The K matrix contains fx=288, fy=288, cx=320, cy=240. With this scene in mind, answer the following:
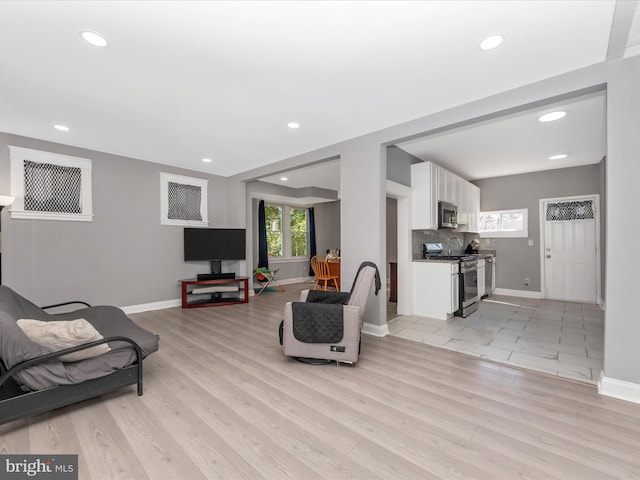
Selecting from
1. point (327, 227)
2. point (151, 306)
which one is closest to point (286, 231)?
point (327, 227)

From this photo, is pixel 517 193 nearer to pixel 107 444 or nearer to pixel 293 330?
pixel 293 330

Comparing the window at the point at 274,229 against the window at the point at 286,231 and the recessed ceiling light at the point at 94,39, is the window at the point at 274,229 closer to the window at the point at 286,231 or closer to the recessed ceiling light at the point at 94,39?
the window at the point at 286,231

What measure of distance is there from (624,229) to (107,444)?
3809mm

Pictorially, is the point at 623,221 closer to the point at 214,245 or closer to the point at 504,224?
the point at 504,224

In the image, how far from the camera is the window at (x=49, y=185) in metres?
3.84

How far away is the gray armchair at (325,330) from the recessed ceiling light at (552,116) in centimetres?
275

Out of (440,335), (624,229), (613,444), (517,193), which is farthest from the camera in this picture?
(517,193)

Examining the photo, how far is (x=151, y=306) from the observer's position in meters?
5.08

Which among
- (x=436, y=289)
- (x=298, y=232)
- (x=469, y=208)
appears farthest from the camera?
(x=298, y=232)

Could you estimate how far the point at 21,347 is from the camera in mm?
1788

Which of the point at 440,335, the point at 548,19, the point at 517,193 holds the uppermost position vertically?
the point at 548,19

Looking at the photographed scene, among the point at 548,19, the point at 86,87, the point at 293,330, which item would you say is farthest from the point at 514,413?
the point at 86,87

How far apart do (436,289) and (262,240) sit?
4.77 m

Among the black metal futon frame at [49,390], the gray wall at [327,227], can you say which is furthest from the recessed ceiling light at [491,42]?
the gray wall at [327,227]
